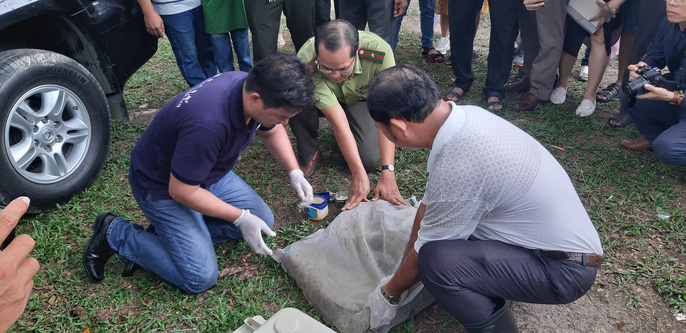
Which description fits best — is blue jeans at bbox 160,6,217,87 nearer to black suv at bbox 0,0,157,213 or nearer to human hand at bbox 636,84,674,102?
black suv at bbox 0,0,157,213

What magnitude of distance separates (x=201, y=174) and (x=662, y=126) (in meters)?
3.06

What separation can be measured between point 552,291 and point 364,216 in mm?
1083

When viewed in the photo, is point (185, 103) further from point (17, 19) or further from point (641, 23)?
point (641, 23)

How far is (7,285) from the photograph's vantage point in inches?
59.6

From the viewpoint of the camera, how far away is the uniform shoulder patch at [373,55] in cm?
314

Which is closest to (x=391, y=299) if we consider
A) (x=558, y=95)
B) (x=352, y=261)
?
(x=352, y=261)

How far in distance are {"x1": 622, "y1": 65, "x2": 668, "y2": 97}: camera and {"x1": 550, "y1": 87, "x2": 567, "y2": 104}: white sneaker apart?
101cm

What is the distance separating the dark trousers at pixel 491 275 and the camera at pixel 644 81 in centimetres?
179

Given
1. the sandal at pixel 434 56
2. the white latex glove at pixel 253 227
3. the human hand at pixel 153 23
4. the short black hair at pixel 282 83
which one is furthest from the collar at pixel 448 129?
the sandal at pixel 434 56

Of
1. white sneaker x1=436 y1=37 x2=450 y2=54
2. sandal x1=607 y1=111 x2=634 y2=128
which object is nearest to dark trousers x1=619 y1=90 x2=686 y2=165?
sandal x1=607 y1=111 x2=634 y2=128

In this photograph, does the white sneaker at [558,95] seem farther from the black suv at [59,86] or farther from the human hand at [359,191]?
the black suv at [59,86]

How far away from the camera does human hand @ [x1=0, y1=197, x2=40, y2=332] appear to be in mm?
1468

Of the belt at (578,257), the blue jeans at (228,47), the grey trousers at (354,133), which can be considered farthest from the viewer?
the blue jeans at (228,47)

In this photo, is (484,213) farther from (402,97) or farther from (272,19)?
(272,19)
